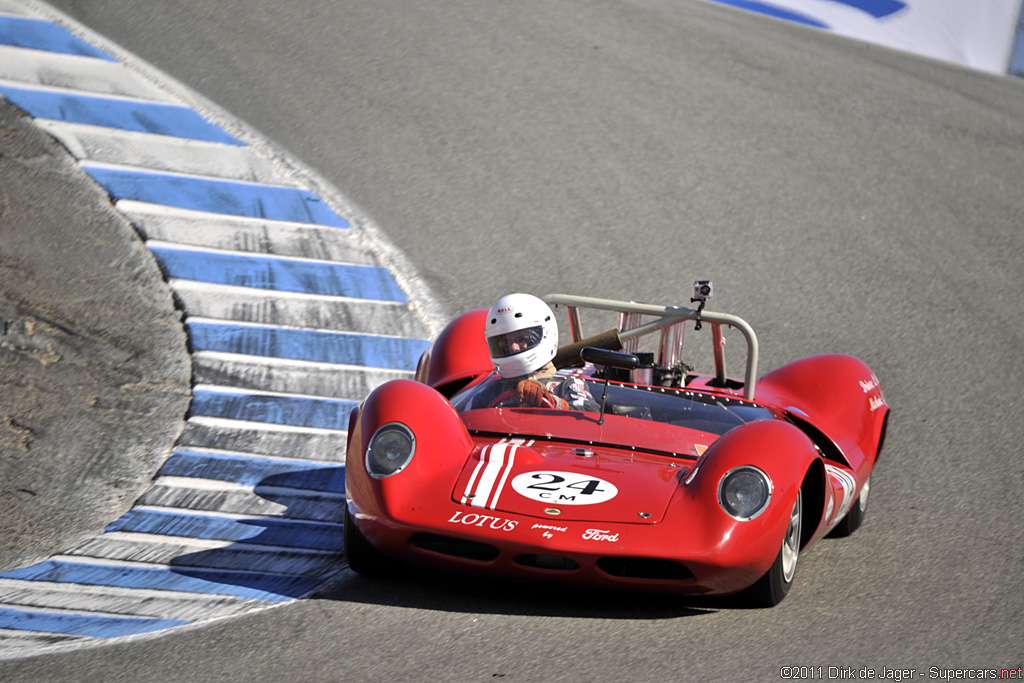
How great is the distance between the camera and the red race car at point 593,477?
3.98 meters

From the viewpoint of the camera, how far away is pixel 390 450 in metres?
4.45

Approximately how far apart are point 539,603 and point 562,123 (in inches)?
299

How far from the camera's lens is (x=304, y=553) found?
16.8ft

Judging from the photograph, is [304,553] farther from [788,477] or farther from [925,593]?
[925,593]

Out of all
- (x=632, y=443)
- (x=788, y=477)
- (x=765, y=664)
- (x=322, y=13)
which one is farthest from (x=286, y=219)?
(x=765, y=664)

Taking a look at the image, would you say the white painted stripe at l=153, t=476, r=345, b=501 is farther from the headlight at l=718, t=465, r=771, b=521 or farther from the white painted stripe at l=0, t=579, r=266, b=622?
the headlight at l=718, t=465, r=771, b=521

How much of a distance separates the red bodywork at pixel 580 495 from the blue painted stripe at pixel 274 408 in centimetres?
210

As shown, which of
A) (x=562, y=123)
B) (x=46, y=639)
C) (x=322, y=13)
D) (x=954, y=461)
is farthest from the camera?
(x=322, y=13)

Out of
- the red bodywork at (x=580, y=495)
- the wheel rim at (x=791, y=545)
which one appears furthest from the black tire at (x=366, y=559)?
the wheel rim at (x=791, y=545)

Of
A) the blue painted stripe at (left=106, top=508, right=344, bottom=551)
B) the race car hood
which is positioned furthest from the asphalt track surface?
the blue painted stripe at (left=106, top=508, right=344, bottom=551)

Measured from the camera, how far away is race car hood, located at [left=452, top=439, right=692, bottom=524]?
4.06 meters

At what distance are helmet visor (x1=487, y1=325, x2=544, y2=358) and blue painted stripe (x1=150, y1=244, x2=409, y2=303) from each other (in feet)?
11.3

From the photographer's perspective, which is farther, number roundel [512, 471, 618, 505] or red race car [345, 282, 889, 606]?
number roundel [512, 471, 618, 505]

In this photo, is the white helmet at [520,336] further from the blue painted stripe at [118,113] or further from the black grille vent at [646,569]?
the blue painted stripe at [118,113]
